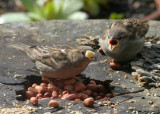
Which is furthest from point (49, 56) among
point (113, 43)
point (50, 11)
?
point (50, 11)

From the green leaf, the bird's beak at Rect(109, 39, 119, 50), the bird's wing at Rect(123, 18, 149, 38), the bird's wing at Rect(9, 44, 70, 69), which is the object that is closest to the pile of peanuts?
the bird's wing at Rect(9, 44, 70, 69)

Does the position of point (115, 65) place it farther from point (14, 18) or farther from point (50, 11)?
point (14, 18)

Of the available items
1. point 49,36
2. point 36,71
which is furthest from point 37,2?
point 36,71

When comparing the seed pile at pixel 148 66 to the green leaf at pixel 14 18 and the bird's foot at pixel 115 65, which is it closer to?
the bird's foot at pixel 115 65

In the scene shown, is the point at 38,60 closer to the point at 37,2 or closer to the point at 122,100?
the point at 122,100

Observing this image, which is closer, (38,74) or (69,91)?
(69,91)

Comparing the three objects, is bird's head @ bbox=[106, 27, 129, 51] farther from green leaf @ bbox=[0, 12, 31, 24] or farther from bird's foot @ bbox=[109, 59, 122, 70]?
green leaf @ bbox=[0, 12, 31, 24]
